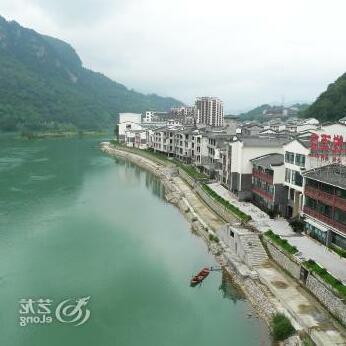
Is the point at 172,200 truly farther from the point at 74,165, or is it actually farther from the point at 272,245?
the point at 74,165

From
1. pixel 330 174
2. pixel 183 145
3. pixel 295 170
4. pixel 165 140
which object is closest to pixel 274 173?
pixel 295 170

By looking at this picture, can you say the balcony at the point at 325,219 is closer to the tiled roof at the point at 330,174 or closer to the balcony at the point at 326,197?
the balcony at the point at 326,197

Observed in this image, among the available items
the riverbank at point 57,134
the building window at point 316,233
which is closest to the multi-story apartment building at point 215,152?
the building window at point 316,233

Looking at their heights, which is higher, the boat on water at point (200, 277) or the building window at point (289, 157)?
the building window at point (289, 157)

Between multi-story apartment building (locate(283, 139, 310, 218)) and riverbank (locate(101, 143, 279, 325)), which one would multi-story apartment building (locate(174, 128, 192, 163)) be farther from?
multi-story apartment building (locate(283, 139, 310, 218))

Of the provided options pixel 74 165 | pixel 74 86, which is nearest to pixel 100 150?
pixel 74 165
